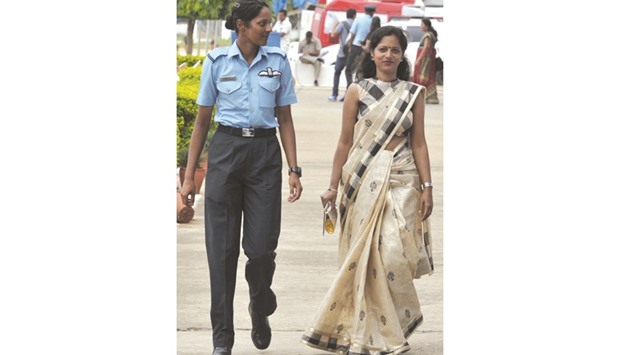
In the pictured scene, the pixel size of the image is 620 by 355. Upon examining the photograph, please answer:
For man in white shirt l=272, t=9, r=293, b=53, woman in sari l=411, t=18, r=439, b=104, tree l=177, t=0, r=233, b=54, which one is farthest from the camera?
tree l=177, t=0, r=233, b=54

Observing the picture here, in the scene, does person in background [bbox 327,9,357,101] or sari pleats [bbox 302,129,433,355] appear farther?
person in background [bbox 327,9,357,101]

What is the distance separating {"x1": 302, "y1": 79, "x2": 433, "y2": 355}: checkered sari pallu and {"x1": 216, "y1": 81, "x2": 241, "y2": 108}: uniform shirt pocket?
654mm

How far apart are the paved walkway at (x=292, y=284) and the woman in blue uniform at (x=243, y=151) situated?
20.4 inches

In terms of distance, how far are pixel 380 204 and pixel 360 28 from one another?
15.3 meters

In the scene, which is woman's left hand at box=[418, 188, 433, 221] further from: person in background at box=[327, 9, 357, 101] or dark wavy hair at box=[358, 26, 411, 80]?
person in background at box=[327, 9, 357, 101]

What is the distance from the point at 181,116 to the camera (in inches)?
451

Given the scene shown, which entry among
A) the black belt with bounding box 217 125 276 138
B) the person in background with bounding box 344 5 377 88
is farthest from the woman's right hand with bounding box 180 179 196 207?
the person in background with bounding box 344 5 377 88

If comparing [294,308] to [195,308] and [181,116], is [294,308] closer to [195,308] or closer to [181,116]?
[195,308]

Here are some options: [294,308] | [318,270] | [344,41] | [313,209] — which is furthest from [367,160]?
[344,41]

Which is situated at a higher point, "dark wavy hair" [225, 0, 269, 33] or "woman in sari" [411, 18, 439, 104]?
"dark wavy hair" [225, 0, 269, 33]

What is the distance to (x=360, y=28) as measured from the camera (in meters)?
21.4

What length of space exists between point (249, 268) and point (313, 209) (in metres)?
4.84

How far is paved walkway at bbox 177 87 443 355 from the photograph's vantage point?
6.80 meters

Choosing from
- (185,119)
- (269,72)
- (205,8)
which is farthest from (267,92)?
(205,8)
